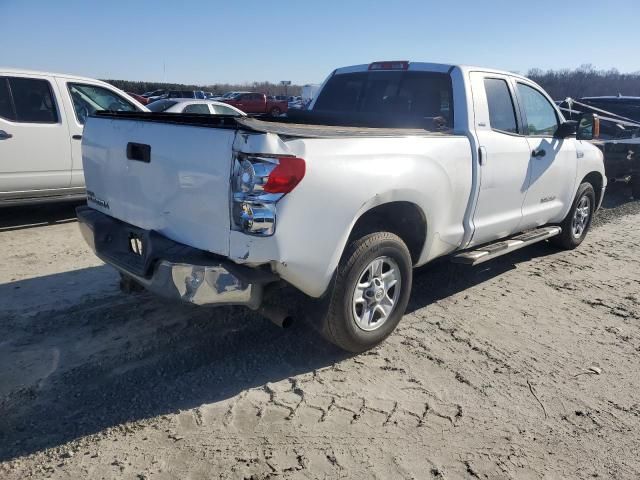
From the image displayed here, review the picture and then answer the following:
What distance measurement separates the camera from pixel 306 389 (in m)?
3.24

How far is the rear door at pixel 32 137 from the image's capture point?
20.5 feet

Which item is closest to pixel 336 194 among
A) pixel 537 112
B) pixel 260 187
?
pixel 260 187

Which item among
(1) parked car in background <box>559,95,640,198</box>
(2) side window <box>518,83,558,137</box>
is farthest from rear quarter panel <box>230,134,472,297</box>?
(1) parked car in background <box>559,95,640,198</box>

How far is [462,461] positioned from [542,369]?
127 centimetres

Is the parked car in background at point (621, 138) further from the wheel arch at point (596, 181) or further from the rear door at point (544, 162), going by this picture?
the rear door at point (544, 162)

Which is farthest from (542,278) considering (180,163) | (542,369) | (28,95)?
(28,95)

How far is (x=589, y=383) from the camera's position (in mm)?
3500

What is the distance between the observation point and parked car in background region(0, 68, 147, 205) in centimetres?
626

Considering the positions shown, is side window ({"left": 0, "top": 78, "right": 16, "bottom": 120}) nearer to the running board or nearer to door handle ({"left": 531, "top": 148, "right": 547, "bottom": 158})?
the running board

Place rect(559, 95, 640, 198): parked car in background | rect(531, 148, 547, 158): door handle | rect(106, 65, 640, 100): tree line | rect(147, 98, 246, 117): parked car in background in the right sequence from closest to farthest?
rect(531, 148, 547, 158): door handle
rect(559, 95, 640, 198): parked car in background
rect(147, 98, 246, 117): parked car in background
rect(106, 65, 640, 100): tree line

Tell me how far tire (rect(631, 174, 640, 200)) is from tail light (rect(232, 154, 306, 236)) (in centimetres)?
989

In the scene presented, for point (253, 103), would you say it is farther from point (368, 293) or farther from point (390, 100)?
point (368, 293)

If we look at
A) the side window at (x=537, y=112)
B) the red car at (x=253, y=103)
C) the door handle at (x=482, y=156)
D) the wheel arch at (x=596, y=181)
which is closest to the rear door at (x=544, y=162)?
the side window at (x=537, y=112)

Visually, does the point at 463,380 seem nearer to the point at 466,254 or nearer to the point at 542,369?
the point at 542,369
